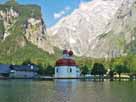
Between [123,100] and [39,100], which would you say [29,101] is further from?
[123,100]

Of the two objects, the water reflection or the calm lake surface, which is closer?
the calm lake surface

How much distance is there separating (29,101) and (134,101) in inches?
666

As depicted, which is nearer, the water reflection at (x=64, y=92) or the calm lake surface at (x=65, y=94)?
the calm lake surface at (x=65, y=94)

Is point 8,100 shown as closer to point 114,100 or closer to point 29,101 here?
point 29,101

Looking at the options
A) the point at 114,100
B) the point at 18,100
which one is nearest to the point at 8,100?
the point at 18,100

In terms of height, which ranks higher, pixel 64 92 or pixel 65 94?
pixel 64 92

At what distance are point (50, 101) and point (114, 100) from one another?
10728mm

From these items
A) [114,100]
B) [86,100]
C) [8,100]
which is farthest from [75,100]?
[8,100]

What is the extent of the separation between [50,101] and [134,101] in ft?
44.5

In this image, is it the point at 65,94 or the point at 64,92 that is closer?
→ the point at 65,94

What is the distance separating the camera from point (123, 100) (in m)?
72.1

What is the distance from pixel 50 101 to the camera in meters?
69.7

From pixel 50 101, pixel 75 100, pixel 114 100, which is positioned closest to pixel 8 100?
pixel 50 101

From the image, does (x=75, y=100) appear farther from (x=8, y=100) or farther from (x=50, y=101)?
(x=8, y=100)
